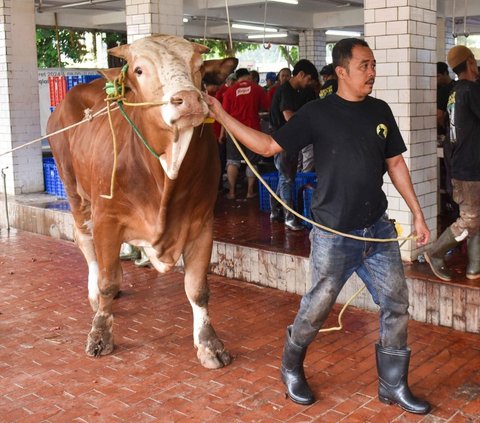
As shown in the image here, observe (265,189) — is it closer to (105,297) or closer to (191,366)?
(105,297)

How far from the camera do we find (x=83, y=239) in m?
6.85

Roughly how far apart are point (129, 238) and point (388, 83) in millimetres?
2865

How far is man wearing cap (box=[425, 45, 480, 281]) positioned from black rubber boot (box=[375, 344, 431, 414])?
6.00 feet

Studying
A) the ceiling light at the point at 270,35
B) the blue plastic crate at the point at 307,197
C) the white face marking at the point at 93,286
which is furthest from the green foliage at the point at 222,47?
the white face marking at the point at 93,286

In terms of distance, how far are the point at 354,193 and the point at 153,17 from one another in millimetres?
5291

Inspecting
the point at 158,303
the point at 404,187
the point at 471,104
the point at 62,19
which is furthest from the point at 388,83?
the point at 62,19

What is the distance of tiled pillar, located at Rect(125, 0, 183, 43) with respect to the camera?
8.55 metres

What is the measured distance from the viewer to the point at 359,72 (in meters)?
4.00

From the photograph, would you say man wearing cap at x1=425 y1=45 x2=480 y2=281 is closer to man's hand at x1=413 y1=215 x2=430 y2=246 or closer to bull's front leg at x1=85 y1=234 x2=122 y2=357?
man's hand at x1=413 y1=215 x2=430 y2=246

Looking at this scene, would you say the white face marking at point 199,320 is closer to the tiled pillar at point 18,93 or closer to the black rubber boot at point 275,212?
the black rubber boot at point 275,212

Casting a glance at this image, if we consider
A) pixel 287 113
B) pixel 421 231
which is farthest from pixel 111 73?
pixel 287 113

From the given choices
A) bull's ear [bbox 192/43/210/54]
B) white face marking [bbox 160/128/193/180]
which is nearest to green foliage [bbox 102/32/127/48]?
bull's ear [bbox 192/43/210/54]

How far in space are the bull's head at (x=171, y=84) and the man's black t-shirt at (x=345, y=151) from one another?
543 mm

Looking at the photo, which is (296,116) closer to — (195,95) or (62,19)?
(195,95)
